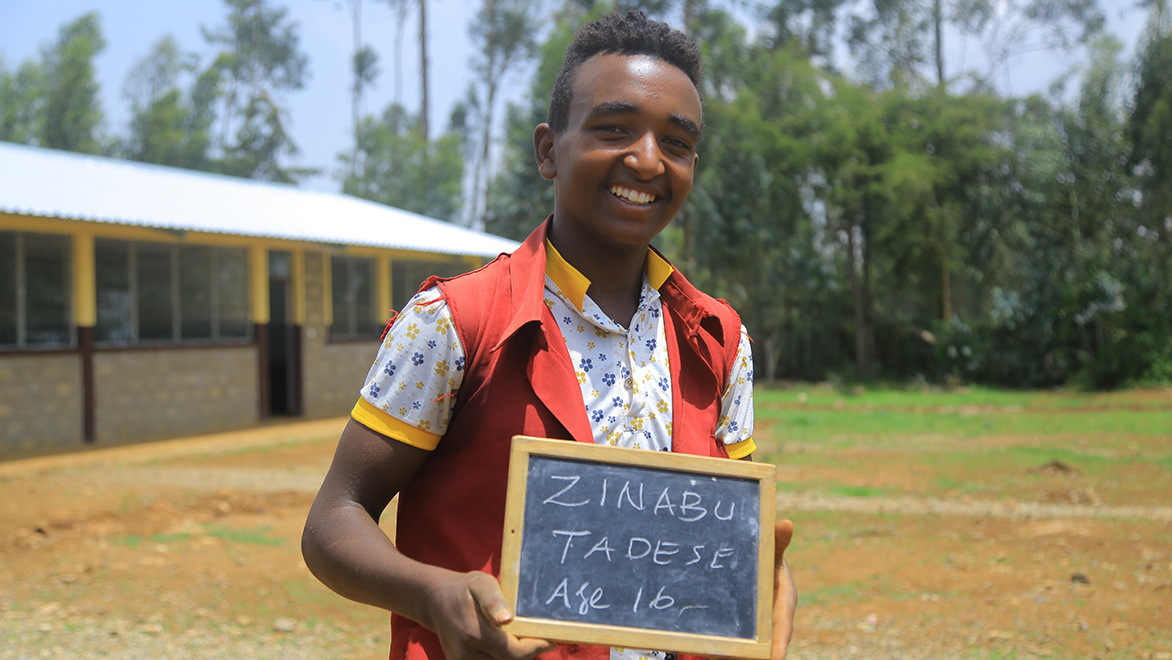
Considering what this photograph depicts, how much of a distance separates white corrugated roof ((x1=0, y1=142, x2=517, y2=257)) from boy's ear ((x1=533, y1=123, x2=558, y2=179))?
10.1 metres

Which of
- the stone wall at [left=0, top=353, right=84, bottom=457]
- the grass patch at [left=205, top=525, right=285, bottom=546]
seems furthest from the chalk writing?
the stone wall at [left=0, top=353, right=84, bottom=457]

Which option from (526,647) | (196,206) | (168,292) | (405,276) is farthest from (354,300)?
(526,647)

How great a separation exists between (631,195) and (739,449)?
1.80 feet

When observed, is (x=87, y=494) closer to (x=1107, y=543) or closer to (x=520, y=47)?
(x=1107, y=543)

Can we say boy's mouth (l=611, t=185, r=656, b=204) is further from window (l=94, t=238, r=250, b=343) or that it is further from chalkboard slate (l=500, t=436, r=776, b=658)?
window (l=94, t=238, r=250, b=343)

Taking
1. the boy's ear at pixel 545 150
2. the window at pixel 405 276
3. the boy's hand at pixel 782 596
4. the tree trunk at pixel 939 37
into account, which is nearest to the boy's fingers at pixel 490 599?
the boy's hand at pixel 782 596

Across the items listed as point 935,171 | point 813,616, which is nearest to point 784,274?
point 935,171

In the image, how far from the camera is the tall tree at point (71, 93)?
36094 millimetres

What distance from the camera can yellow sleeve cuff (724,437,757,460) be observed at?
5.77ft

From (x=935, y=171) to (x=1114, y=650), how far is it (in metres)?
16.6

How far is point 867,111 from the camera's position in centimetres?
2053

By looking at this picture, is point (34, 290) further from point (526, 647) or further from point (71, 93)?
point (71, 93)

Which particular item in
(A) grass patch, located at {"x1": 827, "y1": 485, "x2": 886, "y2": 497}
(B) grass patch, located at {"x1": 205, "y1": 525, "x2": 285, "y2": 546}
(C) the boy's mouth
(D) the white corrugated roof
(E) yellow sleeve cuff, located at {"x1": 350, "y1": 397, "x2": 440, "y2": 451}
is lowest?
(B) grass patch, located at {"x1": 205, "y1": 525, "x2": 285, "y2": 546}

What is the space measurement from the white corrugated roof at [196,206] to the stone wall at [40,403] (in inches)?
75.9
